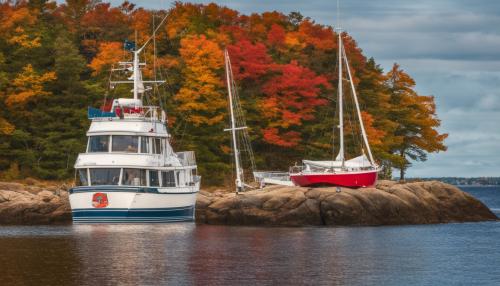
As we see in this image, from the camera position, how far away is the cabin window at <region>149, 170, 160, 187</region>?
59.7 meters

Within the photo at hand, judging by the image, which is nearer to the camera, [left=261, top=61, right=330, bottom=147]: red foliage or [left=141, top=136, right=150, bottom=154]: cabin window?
[left=141, top=136, right=150, bottom=154]: cabin window

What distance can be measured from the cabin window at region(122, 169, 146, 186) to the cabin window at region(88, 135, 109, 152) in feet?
6.73

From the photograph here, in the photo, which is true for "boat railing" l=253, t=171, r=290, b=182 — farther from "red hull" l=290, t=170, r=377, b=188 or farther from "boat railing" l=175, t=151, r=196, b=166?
"boat railing" l=175, t=151, r=196, b=166

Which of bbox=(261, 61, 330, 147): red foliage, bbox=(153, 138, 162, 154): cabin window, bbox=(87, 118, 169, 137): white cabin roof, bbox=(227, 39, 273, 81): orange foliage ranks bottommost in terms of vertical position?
bbox=(153, 138, 162, 154): cabin window

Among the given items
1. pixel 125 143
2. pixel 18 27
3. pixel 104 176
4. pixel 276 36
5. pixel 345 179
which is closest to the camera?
pixel 104 176

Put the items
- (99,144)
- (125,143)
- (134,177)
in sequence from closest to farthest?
(134,177), (99,144), (125,143)

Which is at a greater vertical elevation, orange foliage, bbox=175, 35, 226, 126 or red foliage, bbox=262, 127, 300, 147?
orange foliage, bbox=175, 35, 226, 126

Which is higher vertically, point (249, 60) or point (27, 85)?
point (249, 60)

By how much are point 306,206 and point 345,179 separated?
497 centimetres

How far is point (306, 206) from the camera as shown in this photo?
60688 millimetres

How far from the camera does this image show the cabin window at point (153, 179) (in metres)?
59.7

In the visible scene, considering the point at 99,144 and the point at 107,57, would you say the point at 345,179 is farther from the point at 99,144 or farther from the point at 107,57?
the point at 107,57

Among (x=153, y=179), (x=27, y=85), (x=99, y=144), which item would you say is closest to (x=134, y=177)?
(x=153, y=179)

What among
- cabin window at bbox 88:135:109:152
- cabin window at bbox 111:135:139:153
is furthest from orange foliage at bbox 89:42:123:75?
cabin window at bbox 111:135:139:153
